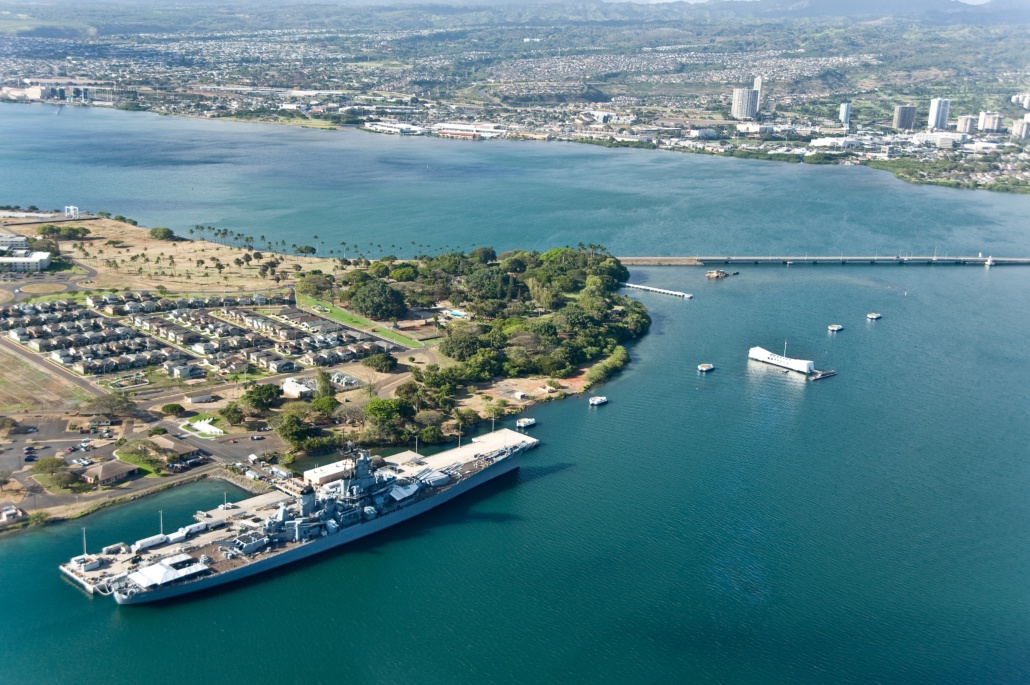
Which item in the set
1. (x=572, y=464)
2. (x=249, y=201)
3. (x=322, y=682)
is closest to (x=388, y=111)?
(x=249, y=201)

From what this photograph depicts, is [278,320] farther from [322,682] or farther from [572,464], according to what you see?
[322,682]

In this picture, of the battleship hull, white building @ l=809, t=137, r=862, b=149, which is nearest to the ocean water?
the battleship hull

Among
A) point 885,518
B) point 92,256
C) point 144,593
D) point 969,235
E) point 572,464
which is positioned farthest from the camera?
point 969,235

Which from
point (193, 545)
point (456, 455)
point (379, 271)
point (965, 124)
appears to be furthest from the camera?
point (965, 124)

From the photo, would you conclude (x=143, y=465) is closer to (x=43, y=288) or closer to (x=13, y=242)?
(x=43, y=288)

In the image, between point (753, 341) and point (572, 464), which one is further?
point (753, 341)

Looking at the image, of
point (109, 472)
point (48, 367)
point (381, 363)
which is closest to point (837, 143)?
point (381, 363)
